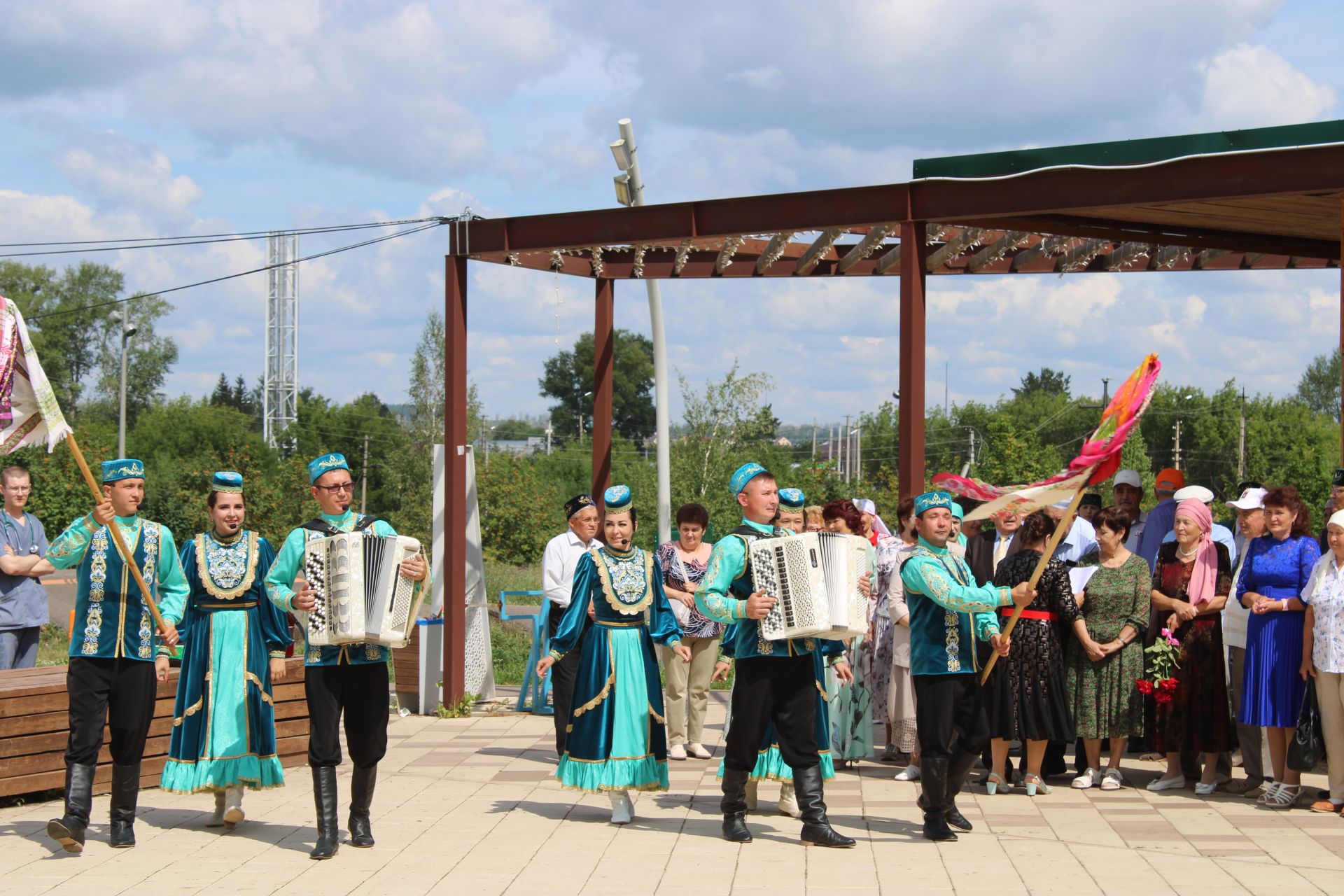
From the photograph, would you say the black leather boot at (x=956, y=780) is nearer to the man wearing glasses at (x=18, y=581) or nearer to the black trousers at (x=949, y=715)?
the black trousers at (x=949, y=715)

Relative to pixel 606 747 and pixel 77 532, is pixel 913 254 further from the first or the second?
pixel 77 532

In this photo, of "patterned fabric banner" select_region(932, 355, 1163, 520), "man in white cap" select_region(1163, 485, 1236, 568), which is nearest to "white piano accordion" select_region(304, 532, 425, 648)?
"patterned fabric banner" select_region(932, 355, 1163, 520)

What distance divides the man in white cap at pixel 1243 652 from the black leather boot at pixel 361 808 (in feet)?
16.4

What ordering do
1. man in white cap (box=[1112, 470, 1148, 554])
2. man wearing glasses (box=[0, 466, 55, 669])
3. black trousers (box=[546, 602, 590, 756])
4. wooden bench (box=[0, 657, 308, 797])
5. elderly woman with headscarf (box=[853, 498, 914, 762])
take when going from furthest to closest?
man in white cap (box=[1112, 470, 1148, 554]) → elderly woman with headscarf (box=[853, 498, 914, 762]) → man wearing glasses (box=[0, 466, 55, 669]) → black trousers (box=[546, 602, 590, 756]) → wooden bench (box=[0, 657, 308, 797])

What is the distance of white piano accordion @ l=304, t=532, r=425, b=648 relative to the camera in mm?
6586

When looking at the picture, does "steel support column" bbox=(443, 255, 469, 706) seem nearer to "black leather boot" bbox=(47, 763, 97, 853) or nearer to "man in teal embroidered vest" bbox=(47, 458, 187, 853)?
"man in teal embroidered vest" bbox=(47, 458, 187, 853)

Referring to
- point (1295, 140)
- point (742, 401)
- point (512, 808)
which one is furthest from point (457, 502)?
point (742, 401)

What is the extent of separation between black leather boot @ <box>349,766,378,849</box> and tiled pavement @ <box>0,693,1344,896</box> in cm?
9

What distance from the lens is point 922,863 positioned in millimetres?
6602

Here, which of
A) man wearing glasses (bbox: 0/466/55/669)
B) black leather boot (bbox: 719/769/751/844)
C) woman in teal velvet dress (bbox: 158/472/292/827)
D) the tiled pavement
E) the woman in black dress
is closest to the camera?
the tiled pavement

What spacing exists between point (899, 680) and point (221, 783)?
431 centimetres

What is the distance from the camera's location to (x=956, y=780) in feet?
23.6

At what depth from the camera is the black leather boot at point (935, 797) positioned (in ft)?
23.0

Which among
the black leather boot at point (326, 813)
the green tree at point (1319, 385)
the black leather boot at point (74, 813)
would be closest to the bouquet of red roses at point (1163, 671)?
the black leather boot at point (326, 813)
